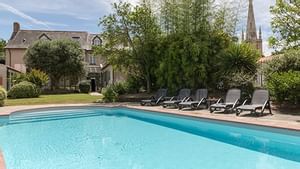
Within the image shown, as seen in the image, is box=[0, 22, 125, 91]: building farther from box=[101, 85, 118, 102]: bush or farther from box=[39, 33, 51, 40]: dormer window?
box=[101, 85, 118, 102]: bush

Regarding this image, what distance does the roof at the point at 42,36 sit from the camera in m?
39.4

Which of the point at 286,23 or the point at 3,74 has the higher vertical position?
the point at 286,23

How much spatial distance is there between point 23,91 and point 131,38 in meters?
10.0

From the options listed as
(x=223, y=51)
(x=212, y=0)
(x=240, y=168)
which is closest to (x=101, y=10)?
(x=212, y=0)

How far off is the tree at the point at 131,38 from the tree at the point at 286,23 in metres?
7.25

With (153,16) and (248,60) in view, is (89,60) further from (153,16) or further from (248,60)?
(248,60)

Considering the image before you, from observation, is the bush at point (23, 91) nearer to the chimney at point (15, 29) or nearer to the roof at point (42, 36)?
the roof at point (42, 36)

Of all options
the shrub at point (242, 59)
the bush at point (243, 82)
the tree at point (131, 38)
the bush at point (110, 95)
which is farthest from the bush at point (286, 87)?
the bush at point (110, 95)

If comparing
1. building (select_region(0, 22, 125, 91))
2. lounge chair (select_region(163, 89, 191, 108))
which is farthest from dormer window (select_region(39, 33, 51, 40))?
lounge chair (select_region(163, 89, 191, 108))

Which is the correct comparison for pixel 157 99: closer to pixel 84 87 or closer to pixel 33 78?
pixel 33 78

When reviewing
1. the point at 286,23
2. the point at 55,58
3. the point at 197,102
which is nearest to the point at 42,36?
the point at 55,58

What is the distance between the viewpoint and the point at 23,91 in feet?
76.3

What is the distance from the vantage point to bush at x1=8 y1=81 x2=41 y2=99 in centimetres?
2305

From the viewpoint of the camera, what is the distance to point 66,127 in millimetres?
11438
